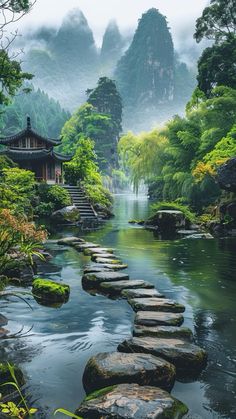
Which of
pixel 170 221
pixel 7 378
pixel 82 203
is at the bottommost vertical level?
pixel 7 378

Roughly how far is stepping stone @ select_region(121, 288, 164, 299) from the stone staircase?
19119 millimetres

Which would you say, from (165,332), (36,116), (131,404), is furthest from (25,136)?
(36,116)

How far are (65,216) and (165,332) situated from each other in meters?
20.2

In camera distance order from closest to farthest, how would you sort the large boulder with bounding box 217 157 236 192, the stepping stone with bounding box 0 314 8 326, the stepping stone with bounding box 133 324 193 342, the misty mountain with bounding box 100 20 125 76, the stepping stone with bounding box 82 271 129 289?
the stepping stone with bounding box 133 324 193 342
the stepping stone with bounding box 0 314 8 326
the stepping stone with bounding box 82 271 129 289
the large boulder with bounding box 217 157 236 192
the misty mountain with bounding box 100 20 125 76

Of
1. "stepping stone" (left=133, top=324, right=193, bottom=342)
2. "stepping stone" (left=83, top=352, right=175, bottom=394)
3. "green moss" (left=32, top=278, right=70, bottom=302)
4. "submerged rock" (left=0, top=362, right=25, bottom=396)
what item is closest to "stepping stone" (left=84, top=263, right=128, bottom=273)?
"green moss" (left=32, top=278, right=70, bottom=302)

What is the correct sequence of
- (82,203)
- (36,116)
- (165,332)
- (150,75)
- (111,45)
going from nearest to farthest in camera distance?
1. (165,332)
2. (82,203)
3. (36,116)
4. (150,75)
5. (111,45)

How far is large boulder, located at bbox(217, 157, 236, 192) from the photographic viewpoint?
19938mm

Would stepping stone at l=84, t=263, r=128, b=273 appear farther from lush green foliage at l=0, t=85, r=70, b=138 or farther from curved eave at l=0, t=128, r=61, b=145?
lush green foliage at l=0, t=85, r=70, b=138

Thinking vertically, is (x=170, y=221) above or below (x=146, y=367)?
above

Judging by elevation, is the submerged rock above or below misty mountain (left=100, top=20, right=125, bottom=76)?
below

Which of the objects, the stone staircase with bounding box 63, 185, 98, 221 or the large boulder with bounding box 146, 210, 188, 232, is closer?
the large boulder with bounding box 146, 210, 188, 232

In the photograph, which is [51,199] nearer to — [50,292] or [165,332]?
[50,292]

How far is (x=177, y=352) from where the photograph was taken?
5.30 metres

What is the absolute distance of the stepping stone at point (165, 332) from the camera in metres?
6.07
